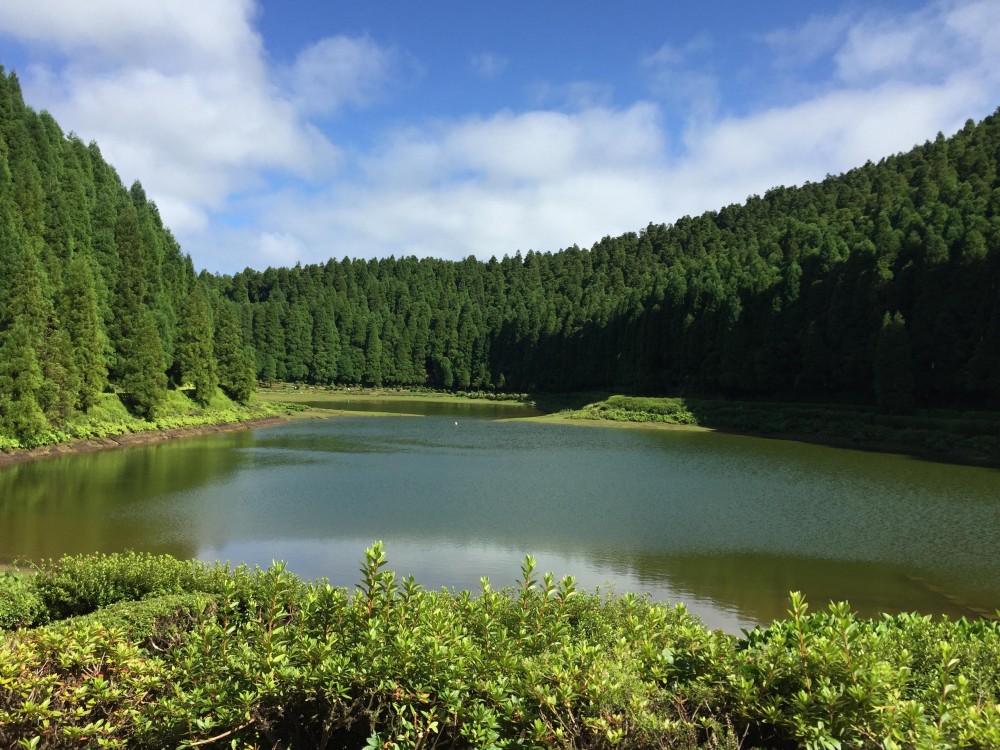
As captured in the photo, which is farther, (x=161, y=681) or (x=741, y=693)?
(x=161, y=681)

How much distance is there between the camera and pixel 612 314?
8588 centimetres

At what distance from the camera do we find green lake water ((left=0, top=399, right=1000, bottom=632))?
1366cm

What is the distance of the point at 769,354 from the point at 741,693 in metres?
55.8

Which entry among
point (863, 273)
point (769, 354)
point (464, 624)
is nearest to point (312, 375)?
point (769, 354)

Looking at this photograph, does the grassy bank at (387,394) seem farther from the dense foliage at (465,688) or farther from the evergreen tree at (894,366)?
the dense foliage at (465,688)

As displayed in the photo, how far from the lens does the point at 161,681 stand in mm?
4320

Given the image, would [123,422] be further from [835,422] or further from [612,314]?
[612,314]

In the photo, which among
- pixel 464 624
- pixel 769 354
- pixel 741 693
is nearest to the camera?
pixel 741 693

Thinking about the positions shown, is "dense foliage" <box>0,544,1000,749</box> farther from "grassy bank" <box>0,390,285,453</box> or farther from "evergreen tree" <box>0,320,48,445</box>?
"grassy bank" <box>0,390,285,453</box>

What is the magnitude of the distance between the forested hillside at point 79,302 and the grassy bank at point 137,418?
547 mm

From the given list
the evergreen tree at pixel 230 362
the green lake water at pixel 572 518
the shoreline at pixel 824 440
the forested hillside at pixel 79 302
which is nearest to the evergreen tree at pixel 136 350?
the forested hillside at pixel 79 302

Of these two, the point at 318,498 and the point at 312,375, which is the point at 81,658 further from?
the point at 312,375

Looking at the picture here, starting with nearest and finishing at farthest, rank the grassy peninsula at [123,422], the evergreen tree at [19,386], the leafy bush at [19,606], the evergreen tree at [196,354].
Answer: the leafy bush at [19,606], the evergreen tree at [19,386], the grassy peninsula at [123,422], the evergreen tree at [196,354]

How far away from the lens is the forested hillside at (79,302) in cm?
3062
